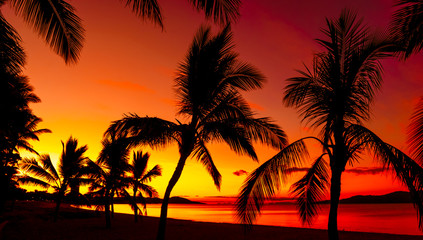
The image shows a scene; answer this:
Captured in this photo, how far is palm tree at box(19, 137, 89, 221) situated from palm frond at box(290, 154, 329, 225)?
1449 centimetres

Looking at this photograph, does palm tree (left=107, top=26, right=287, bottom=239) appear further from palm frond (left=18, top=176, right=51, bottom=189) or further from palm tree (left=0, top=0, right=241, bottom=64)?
palm frond (left=18, top=176, right=51, bottom=189)

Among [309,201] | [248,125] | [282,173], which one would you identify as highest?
[248,125]

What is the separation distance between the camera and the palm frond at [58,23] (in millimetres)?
4273

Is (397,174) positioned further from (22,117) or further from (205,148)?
(22,117)

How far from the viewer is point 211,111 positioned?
30.4 feet

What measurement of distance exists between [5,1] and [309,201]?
705 cm

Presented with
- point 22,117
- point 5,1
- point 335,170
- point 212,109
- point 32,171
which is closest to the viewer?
point 5,1

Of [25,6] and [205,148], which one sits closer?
[25,6]

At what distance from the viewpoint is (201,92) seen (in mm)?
8898

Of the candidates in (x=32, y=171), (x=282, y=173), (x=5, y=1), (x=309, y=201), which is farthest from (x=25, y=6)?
(x=32, y=171)

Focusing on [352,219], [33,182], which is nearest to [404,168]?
[33,182]

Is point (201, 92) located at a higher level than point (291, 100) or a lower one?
higher

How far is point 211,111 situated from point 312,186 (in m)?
3.84

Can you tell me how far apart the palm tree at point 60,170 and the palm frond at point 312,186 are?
1449 cm
